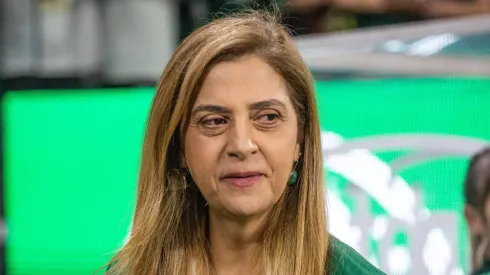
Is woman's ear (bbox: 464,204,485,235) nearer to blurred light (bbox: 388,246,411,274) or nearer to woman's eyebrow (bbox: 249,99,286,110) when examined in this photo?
blurred light (bbox: 388,246,411,274)

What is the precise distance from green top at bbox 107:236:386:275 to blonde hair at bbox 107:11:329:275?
0.06 ft

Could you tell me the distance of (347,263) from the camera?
141cm

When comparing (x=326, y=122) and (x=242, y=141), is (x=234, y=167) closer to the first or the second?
(x=242, y=141)

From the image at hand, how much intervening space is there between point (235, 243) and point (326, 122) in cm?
86

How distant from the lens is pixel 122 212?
2740 millimetres

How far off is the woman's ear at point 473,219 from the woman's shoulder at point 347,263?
74 centimetres

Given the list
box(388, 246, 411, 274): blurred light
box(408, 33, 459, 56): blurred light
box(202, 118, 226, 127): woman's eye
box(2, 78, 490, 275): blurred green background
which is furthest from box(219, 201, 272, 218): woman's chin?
box(2, 78, 490, 275): blurred green background

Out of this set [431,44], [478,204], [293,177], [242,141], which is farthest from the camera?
[431,44]

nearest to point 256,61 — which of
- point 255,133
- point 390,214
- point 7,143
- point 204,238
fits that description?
point 255,133

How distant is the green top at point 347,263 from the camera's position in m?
1.39

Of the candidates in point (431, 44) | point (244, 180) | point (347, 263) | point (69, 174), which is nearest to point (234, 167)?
point (244, 180)

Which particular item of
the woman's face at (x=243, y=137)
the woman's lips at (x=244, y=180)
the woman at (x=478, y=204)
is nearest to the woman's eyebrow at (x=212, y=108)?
the woman's face at (x=243, y=137)

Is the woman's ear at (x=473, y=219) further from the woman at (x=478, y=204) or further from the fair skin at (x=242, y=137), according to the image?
the fair skin at (x=242, y=137)

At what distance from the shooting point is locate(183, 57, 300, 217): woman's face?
1.35 m
